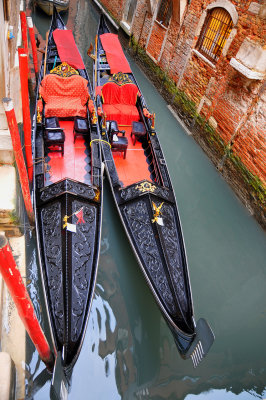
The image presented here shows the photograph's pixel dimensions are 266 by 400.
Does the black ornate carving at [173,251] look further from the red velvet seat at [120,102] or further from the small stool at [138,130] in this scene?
the red velvet seat at [120,102]

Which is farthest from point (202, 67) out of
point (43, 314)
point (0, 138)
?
point (43, 314)

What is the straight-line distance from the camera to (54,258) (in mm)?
2471

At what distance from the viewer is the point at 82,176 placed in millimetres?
3453

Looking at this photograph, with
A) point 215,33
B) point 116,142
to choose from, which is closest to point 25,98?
point 116,142

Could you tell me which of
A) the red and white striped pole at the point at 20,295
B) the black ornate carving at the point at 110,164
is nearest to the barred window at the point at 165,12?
the black ornate carving at the point at 110,164

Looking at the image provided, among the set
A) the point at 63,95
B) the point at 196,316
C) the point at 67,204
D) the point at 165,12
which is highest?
the point at 165,12

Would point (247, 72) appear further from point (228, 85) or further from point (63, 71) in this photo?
point (63, 71)

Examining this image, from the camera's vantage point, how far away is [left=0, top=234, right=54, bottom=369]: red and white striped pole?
140 cm

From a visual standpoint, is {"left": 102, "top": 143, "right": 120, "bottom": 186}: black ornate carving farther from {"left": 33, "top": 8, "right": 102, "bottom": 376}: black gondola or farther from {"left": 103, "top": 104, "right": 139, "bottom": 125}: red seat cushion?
{"left": 103, "top": 104, "right": 139, "bottom": 125}: red seat cushion

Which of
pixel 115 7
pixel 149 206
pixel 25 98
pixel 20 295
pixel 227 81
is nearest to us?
pixel 20 295

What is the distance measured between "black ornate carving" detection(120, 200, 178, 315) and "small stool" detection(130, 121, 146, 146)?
1.27 m

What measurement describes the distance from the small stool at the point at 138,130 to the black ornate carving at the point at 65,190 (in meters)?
1.33

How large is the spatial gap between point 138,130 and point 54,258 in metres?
2.17

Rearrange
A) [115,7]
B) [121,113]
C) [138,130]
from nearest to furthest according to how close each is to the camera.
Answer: [138,130], [121,113], [115,7]
